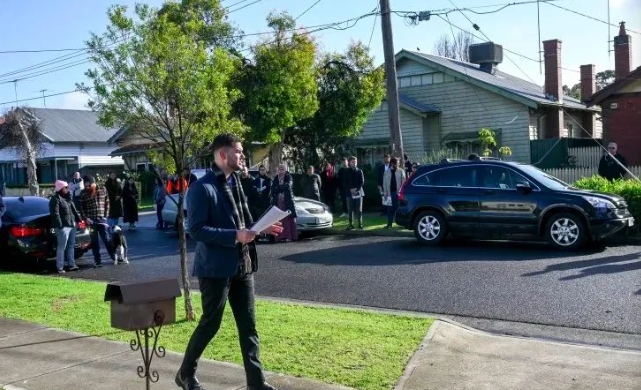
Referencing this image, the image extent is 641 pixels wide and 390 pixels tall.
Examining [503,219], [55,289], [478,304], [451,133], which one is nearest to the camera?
[478,304]

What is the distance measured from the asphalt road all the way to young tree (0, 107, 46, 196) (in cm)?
2448

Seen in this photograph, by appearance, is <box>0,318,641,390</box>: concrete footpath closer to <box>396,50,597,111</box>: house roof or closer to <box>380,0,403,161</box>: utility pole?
Result: <box>380,0,403,161</box>: utility pole

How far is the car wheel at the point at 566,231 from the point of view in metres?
12.1

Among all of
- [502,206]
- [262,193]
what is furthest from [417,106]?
[502,206]

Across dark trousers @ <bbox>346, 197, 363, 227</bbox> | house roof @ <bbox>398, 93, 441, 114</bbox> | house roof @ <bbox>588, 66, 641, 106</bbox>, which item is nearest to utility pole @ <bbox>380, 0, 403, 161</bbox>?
dark trousers @ <bbox>346, 197, 363, 227</bbox>

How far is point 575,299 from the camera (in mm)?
8328

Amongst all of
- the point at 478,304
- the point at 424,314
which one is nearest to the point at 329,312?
the point at 424,314

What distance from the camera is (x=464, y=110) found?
1048 inches

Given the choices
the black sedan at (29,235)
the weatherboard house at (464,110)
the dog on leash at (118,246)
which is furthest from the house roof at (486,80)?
the black sedan at (29,235)

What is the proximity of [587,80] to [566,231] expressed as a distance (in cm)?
2254

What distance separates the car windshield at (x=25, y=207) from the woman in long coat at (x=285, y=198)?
467 centimetres

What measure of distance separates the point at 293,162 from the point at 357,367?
753 inches

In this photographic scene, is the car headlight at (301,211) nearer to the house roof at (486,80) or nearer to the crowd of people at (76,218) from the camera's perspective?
the crowd of people at (76,218)

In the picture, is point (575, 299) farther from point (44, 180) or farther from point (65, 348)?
point (44, 180)
